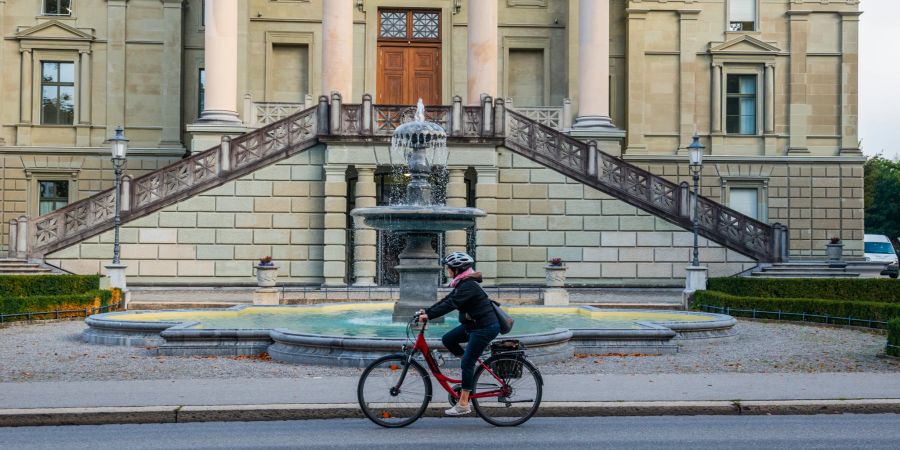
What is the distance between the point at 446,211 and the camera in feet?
64.6

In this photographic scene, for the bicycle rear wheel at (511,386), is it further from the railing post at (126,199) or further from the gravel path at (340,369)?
the railing post at (126,199)

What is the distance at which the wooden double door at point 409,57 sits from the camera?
1816 inches

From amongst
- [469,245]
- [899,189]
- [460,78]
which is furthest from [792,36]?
[899,189]

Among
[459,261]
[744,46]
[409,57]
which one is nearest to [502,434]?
[459,261]

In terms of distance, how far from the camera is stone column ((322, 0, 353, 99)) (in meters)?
→ 37.6

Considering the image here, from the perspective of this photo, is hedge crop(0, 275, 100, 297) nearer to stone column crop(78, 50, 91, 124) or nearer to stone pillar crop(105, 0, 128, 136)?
stone pillar crop(105, 0, 128, 136)

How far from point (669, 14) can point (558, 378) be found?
35.3 metres

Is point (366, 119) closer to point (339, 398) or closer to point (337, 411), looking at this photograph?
point (339, 398)

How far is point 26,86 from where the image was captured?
46.2m

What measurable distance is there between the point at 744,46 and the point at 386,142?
67.9 ft

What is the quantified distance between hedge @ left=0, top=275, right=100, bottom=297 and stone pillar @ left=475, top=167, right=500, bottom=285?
12.5 metres

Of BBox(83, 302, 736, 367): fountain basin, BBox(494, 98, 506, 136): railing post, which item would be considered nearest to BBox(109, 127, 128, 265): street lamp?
BBox(83, 302, 736, 367): fountain basin

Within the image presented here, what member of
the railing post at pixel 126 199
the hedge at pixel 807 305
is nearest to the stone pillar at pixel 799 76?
the hedge at pixel 807 305

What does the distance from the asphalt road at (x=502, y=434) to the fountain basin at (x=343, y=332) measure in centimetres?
436
